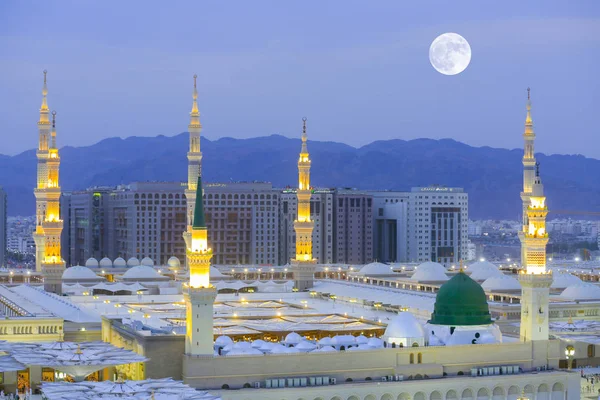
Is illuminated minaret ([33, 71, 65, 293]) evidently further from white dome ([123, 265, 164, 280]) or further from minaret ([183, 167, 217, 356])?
minaret ([183, 167, 217, 356])

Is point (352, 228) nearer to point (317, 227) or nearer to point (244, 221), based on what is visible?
point (317, 227)

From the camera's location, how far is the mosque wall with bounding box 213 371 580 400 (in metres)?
41.1

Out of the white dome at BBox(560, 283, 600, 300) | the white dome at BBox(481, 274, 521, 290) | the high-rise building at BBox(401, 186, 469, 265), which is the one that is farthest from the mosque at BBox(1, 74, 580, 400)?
the high-rise building at BBox(401, 186, 469, 265)

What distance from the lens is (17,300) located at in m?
65.5

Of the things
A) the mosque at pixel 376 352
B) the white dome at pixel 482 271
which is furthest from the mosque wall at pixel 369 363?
the white dome at pixel 482 271

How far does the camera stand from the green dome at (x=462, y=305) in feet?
151

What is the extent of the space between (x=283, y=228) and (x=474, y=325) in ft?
308

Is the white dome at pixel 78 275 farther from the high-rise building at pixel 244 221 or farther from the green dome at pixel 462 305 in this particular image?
the high-rise building at pixel 244 221

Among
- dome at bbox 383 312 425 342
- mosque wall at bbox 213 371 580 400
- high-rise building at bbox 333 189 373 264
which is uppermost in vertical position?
high-rise building at bbox 333 189 373 264

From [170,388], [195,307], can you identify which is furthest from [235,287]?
[170,388]

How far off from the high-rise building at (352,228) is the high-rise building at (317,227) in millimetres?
1498

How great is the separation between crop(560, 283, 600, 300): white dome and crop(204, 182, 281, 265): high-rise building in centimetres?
7238

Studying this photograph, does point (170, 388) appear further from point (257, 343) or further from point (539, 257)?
point (539, 257)

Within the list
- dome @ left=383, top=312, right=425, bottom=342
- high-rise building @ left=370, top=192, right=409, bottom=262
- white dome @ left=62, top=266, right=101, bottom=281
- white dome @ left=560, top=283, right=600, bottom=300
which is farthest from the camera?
high-rise building @ left=370, top=192, right=409, bottom=262
